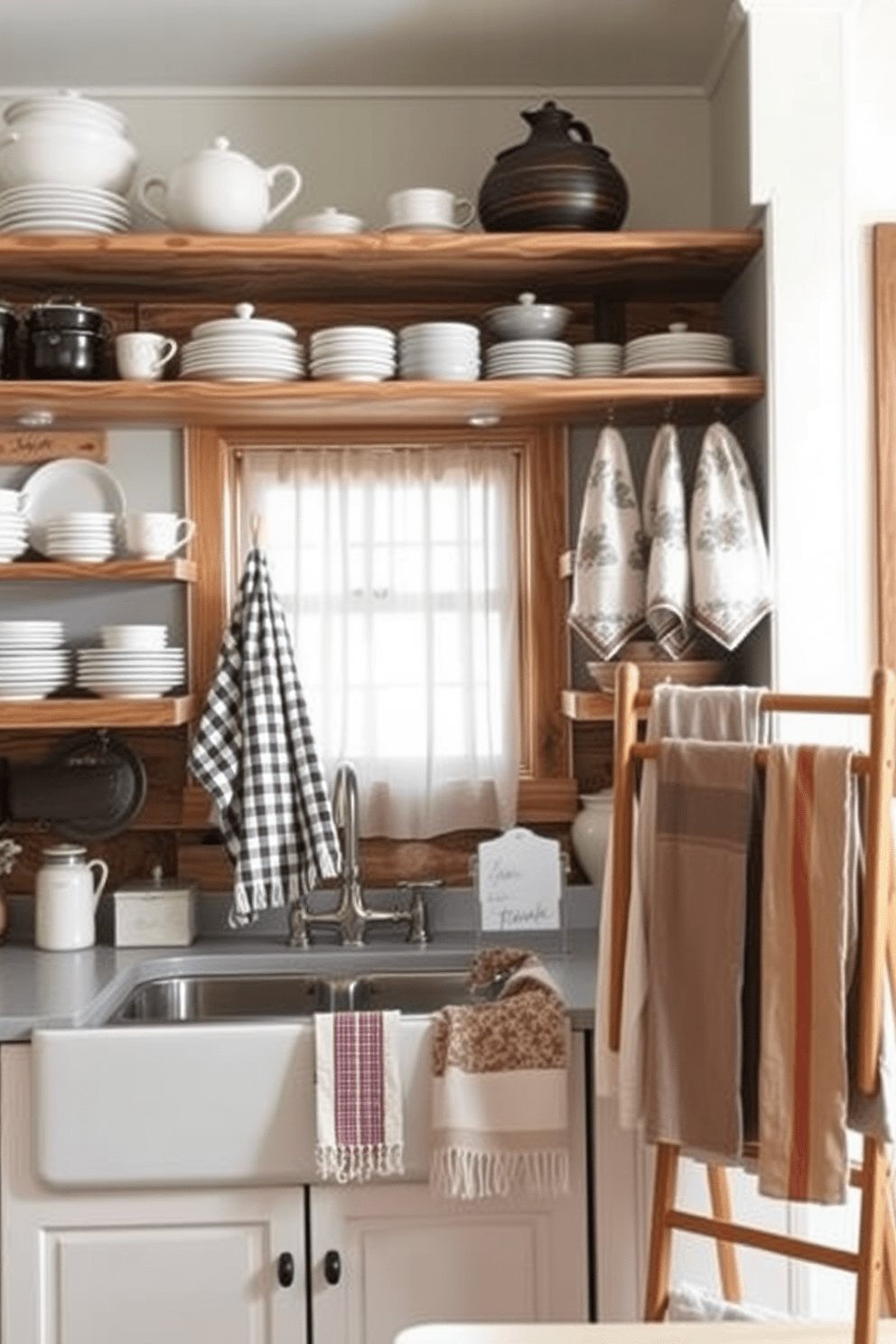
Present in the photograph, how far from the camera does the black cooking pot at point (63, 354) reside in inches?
98.7

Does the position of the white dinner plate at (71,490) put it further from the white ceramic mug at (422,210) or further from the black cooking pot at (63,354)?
the white ceramic mug at (422,210)

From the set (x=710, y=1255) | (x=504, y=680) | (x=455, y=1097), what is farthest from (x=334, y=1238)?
(x=504, y=680)

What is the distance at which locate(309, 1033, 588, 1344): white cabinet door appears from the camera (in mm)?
2148

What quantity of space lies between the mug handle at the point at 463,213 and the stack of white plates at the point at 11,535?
945 mm

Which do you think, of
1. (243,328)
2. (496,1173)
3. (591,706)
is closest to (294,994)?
(496,1173)

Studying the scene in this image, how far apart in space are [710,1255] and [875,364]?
1.53m

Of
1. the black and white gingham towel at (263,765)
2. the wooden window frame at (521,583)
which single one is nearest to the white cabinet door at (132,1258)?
the black and white gingham towel at (263,765)

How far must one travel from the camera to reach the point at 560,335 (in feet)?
8.77

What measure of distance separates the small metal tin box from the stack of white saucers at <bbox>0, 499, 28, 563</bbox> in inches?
25.6

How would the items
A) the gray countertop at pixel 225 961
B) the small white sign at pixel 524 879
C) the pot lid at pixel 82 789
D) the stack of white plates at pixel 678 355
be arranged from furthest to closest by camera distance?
the pot lid at pixel 82 789 → the small white sign at pixel 524 879 → the stack of white plates at pixel 678 355 → the gray countertop at pixel 225 961

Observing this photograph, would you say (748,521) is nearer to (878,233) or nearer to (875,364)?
(875,364)

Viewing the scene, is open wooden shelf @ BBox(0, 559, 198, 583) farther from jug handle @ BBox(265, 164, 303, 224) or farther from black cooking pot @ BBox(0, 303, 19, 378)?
jug handle @ BBox(265, 164, 303, 224)

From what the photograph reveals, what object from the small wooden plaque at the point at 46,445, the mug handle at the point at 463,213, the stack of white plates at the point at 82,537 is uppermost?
the mug handle at the point at 463,213

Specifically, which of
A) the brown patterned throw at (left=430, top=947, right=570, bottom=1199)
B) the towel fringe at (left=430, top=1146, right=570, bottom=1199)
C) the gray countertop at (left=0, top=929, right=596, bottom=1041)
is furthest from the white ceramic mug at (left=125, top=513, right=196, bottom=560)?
the towel fringe at (left=430, top=1146, right=570, bottom=1199)
